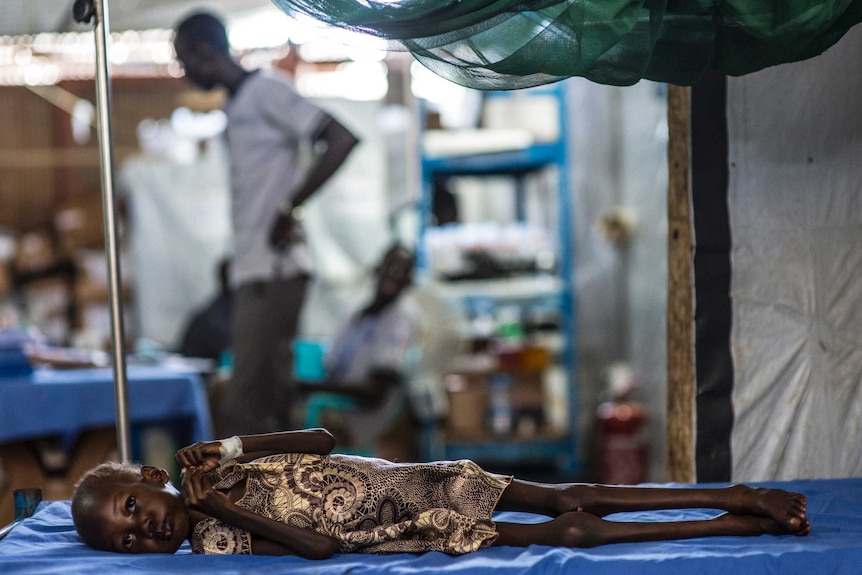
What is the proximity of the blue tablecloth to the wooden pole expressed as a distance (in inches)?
79.6

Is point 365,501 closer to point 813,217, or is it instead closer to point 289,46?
point 813,217

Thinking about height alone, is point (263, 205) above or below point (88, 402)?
above

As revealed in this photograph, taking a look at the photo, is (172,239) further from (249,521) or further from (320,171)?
(249,521)

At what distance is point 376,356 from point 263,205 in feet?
4.87

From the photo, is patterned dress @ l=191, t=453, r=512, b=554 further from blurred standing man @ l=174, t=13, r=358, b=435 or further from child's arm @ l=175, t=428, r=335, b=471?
blurred standing man @ l=174, t=13, r=358, b=435

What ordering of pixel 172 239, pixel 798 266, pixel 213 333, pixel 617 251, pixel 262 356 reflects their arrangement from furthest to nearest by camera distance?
pixel 172 239
pixel 213 333
pixel 617 251
pixel 262 356
pixel 798 266

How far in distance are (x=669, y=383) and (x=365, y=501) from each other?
55.3 inches

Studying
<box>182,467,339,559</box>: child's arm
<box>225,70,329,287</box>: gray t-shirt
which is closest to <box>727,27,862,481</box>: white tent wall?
<box>182,467,339,559</box>: child's arm

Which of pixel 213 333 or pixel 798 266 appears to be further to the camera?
pixel 213 333

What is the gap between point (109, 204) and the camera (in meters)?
2.94

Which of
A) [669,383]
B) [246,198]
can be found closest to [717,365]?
[669,383]

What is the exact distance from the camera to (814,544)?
2178 mm

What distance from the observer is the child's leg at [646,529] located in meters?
2.31

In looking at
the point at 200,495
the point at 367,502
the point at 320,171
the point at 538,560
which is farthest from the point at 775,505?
the point at 320,171
